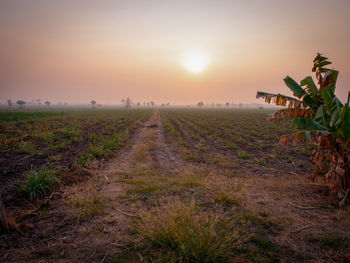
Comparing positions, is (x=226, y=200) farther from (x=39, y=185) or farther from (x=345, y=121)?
(x=39, y=185)

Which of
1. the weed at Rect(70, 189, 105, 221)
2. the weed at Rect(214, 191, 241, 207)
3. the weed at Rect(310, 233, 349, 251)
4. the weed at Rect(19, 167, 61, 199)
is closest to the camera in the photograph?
the weed at Rect(310, 233, 349, 251)

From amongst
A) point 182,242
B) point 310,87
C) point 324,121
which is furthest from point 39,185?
point 310,87

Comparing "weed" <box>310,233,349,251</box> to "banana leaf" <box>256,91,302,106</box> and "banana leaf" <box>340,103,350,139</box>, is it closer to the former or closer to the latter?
"banana leaf" <box>340,103,350,139</box>

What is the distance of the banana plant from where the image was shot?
4.23 m

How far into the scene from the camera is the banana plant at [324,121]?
423 cm

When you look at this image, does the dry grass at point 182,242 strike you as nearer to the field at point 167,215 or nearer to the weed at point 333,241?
the field at point 167,215

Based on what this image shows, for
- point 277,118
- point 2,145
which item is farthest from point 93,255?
point 2,145

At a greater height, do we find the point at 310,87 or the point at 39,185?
the point at 310,87

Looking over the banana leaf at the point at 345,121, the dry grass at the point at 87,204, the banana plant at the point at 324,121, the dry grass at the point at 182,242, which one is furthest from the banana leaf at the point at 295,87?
the dry grass at the point at 87,204

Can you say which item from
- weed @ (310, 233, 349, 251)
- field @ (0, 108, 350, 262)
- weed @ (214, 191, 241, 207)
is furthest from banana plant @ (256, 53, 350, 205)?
weed @ (214, 191, 241, 207)

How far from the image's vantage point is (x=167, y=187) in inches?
213

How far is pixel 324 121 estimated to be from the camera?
A: 4.49 meters

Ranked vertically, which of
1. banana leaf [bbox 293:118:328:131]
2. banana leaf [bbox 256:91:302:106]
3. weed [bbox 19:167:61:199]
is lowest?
weed [bbox 19:167:61:199]

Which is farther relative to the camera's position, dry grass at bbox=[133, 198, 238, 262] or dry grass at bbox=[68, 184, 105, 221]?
dry grass at bbox=[68, 184, 105, 221]
